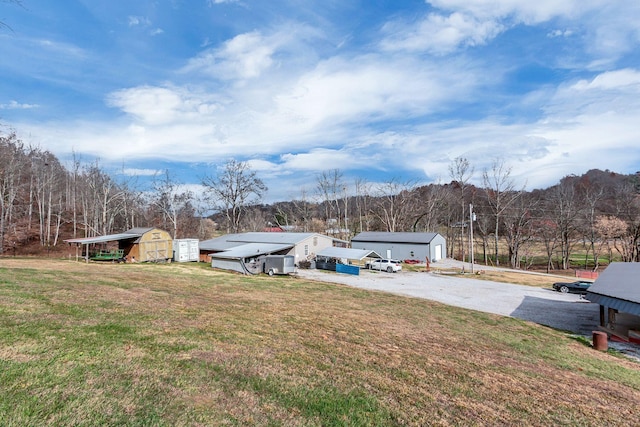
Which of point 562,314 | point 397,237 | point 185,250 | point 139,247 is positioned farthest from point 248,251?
point 562,314

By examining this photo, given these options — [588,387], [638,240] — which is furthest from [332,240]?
[638,240]

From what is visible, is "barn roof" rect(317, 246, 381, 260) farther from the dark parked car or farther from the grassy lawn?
the grassy lawn

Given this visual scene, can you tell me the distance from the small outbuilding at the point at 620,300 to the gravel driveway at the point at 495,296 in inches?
33.4

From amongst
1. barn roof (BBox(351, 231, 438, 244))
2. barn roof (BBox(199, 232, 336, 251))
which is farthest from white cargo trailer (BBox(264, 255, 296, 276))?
barn roof (BBox(351, 231, 438, 244))

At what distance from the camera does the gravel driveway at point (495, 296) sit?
16159mm

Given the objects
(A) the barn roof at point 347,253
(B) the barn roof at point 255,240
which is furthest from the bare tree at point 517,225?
(B) the barn roof at point 255,240

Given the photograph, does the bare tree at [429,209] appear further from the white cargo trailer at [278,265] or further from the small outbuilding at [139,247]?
the small outbuilding at [139,247]

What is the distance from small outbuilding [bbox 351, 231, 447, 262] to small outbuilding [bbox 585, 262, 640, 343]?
2454cm

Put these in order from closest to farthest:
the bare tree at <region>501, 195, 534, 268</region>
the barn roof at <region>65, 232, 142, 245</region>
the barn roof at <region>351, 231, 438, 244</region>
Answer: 1. the barn roof at <region>65, 232, 142, 245</region>
2. the barn roof at <region>351, 231, 438, 244</region>
3. the bare tree at <region>501, 195, 534, 268</region>

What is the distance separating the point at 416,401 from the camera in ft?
17.3

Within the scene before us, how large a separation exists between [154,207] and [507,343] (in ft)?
193

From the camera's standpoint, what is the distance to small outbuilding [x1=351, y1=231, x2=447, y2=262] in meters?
40.9

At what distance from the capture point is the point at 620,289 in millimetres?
13398

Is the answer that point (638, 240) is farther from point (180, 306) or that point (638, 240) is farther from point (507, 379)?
point (180, 306)
